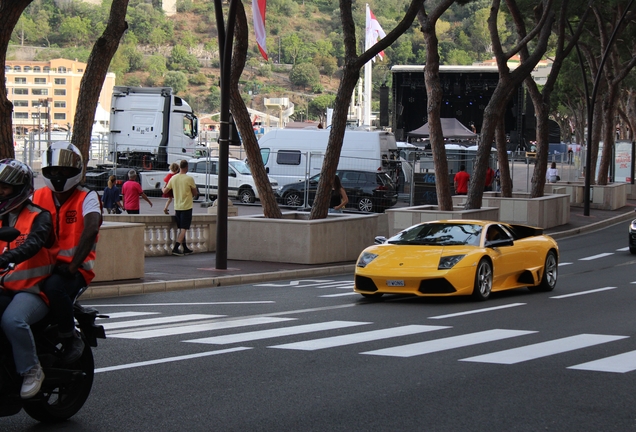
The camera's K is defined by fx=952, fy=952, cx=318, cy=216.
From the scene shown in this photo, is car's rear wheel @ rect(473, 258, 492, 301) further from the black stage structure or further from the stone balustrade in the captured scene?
the black stage structure

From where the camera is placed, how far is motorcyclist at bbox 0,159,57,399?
6.14 metres

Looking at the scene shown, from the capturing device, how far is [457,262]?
45.9ft

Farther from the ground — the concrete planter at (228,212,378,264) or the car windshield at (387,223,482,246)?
the car windshield at (387,223,482,246)

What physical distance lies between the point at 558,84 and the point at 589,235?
52434 mm

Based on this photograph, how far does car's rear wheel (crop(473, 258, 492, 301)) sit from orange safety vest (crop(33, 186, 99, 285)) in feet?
27.4

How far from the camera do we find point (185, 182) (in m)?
20.7

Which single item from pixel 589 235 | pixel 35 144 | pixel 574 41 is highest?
pixel 574 41

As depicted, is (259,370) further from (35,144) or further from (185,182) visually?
(35,144)

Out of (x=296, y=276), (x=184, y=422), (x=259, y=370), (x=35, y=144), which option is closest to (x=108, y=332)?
(x=259, y=370)

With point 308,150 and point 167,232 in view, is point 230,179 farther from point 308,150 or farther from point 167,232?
point 167,232

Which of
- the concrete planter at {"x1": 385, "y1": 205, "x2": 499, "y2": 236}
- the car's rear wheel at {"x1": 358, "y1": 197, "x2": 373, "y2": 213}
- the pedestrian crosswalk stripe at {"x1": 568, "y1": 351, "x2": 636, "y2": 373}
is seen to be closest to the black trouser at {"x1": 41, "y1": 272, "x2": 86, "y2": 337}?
the pedestrian crosswalk stripe at {"x1": 568, "y1": 351, "x2": 636, "y2": 373}

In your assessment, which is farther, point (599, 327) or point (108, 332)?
point (599, 327)

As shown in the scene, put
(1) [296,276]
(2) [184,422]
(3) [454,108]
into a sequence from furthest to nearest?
(3) [454,108] < (1) [296,276] < (2) [184,422]

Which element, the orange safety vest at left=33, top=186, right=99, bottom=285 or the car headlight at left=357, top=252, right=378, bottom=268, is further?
the car headlight at left=357, top=252, right=378, bottom=268
